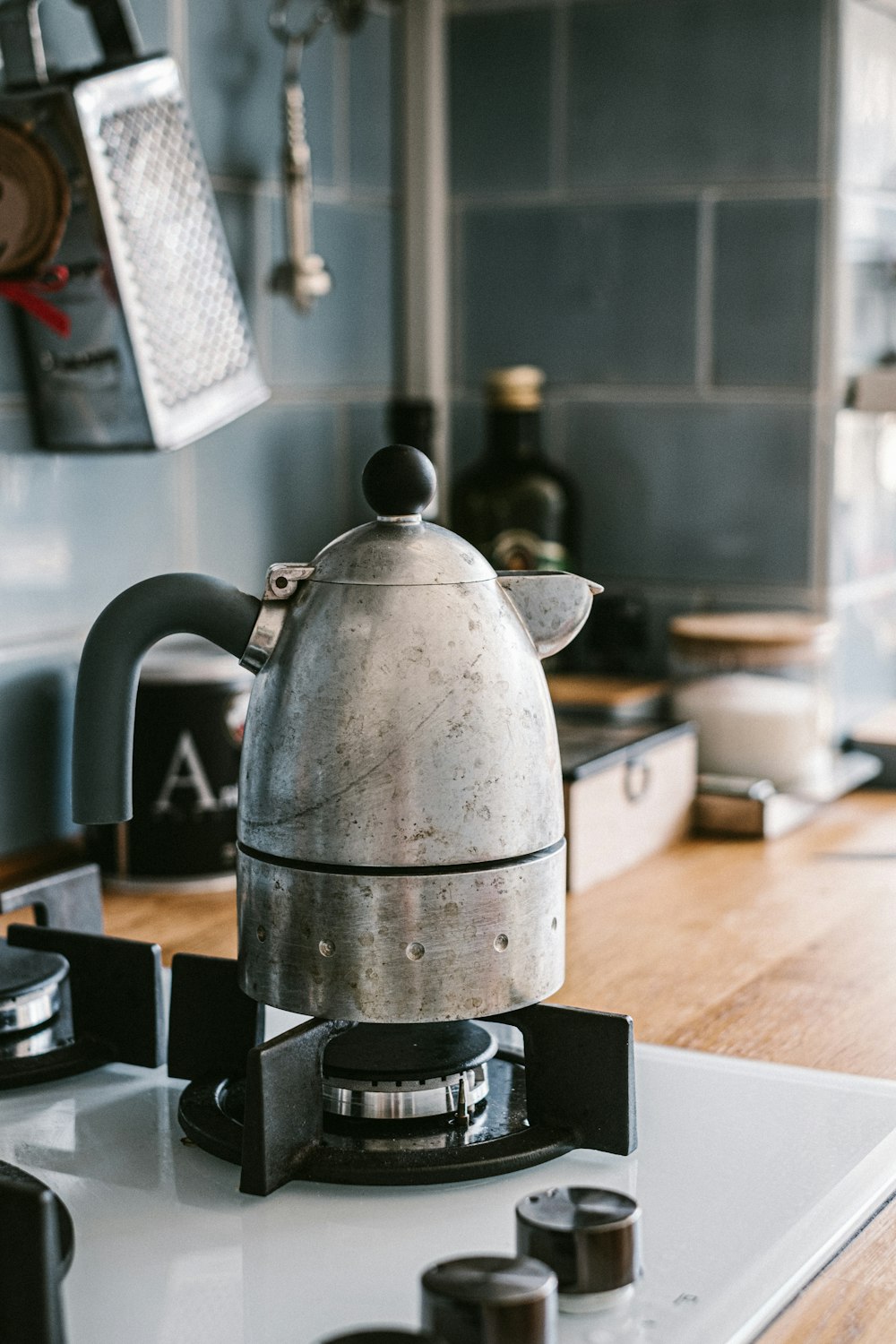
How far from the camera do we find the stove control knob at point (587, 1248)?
546mm

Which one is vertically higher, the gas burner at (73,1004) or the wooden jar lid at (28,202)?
the wooden jar lid at (28,202)

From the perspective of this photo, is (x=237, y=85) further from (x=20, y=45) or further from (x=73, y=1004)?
(x=73, y=1004)

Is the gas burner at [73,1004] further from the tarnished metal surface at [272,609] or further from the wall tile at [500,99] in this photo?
the wall tile at [500,99]

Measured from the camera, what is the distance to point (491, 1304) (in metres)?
0.49

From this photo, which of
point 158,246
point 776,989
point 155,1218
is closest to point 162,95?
point 158,246

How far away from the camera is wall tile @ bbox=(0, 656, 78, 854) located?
1.22m

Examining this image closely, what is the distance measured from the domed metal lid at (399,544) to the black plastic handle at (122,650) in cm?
4

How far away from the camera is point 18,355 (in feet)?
3.92

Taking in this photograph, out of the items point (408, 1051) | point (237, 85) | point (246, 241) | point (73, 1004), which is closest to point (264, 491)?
point (246, 241)

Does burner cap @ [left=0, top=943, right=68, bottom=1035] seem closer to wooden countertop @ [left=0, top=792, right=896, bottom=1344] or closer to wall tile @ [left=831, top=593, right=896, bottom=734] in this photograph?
wooden countertop @ [left=0, top=792, right=896, bottom=1344]

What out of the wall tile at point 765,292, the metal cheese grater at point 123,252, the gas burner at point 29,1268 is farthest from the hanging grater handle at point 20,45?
the gas burner at point 29,1268

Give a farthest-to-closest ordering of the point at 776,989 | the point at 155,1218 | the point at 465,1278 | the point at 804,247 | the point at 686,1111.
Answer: the point at 804,247, the point at 776,989, the point at 686,1111, the point at 155,1218, the point at 465,1278

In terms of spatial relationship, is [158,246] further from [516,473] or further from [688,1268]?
[688,1268]

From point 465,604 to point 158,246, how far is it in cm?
61
